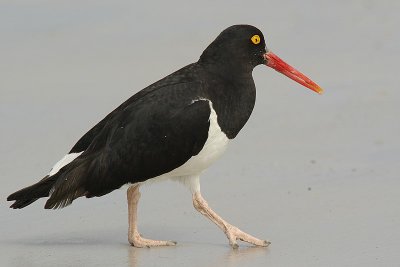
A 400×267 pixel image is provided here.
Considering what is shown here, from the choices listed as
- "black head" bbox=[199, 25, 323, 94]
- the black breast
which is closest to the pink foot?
the black breast

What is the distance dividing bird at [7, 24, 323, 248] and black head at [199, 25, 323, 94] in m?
0.11

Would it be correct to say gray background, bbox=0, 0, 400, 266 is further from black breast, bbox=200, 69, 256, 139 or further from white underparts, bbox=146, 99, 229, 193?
black breast, bbox=200, 69, 256, 139

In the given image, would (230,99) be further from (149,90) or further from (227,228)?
(227,228)

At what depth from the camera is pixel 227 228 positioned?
10898 millimetres

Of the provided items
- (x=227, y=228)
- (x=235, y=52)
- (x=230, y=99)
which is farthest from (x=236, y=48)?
(x=227, y=228)

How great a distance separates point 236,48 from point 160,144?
1.20m

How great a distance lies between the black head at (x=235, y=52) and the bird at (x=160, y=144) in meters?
0.11

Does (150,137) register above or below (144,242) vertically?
above

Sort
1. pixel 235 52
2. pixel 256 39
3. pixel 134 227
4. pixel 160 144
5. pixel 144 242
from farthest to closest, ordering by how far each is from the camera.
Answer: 1. pixel 256 39
2. pixel 235 52
3. pixel 134 227
4. pixel 144 242
5. pixel 160 144

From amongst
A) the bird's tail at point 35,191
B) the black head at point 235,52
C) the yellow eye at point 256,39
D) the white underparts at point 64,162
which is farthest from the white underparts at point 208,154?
the yellow eye at point 256,39

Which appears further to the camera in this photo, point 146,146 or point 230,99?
point 230,99

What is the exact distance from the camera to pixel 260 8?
62.0 feet

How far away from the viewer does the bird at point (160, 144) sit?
10.8 metres

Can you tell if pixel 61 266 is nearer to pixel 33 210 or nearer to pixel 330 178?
pixel 33 210
